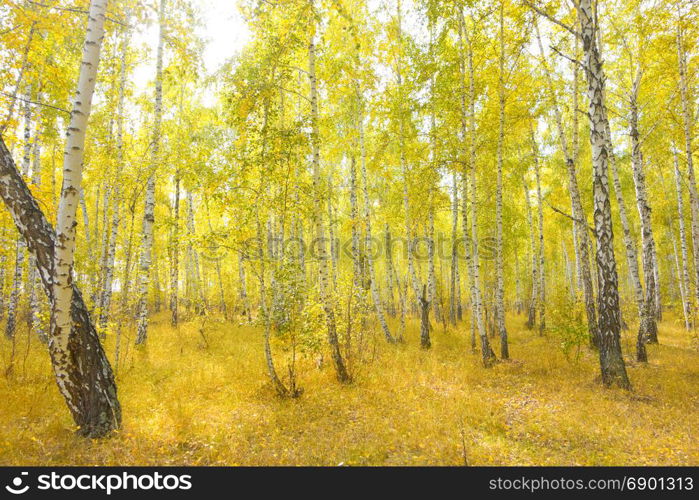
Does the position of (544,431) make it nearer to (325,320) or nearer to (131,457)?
(325,320)

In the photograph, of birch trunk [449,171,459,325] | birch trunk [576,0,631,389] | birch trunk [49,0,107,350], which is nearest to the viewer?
birch trunk [49,0,107,350]

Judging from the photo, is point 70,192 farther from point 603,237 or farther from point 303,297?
point 603,237

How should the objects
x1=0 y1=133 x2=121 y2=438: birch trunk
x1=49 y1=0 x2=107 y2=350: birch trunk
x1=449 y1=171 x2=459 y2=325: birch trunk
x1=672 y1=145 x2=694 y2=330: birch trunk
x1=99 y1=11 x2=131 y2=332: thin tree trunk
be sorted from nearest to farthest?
x1=49 y1=0 x2=107 y2=350: birch trunk, x1=0 y1=133 x2=121 y2=438: birch trunk, x1=99 y1=11 x2=131 y2=332: thin tree trunk, x1=672 y1=145 x2=694 y2=330: birch trunk, x1=449 y1=171 x2=459 y2=325: birch trunk

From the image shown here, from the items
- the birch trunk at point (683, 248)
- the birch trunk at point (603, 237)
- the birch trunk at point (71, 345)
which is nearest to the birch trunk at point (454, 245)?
the birch trunk at point (603, 237)

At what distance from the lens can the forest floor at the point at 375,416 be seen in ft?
15.3

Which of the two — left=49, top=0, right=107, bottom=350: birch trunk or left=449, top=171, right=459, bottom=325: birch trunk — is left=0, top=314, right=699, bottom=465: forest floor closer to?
left=49, top=0, right=107, bottom=350: birch trunk

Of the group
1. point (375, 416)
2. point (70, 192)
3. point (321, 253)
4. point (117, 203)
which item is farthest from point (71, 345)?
point (117, 203)

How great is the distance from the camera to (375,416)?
6.10 m

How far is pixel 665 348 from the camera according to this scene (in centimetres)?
1158

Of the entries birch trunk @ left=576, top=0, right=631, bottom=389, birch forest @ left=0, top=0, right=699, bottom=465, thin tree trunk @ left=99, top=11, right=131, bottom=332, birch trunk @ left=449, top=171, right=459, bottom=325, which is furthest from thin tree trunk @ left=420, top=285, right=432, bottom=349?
thin tree trunk @ left=99, top=11, right=131, bottom=332

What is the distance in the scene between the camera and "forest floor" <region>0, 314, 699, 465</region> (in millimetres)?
4664
